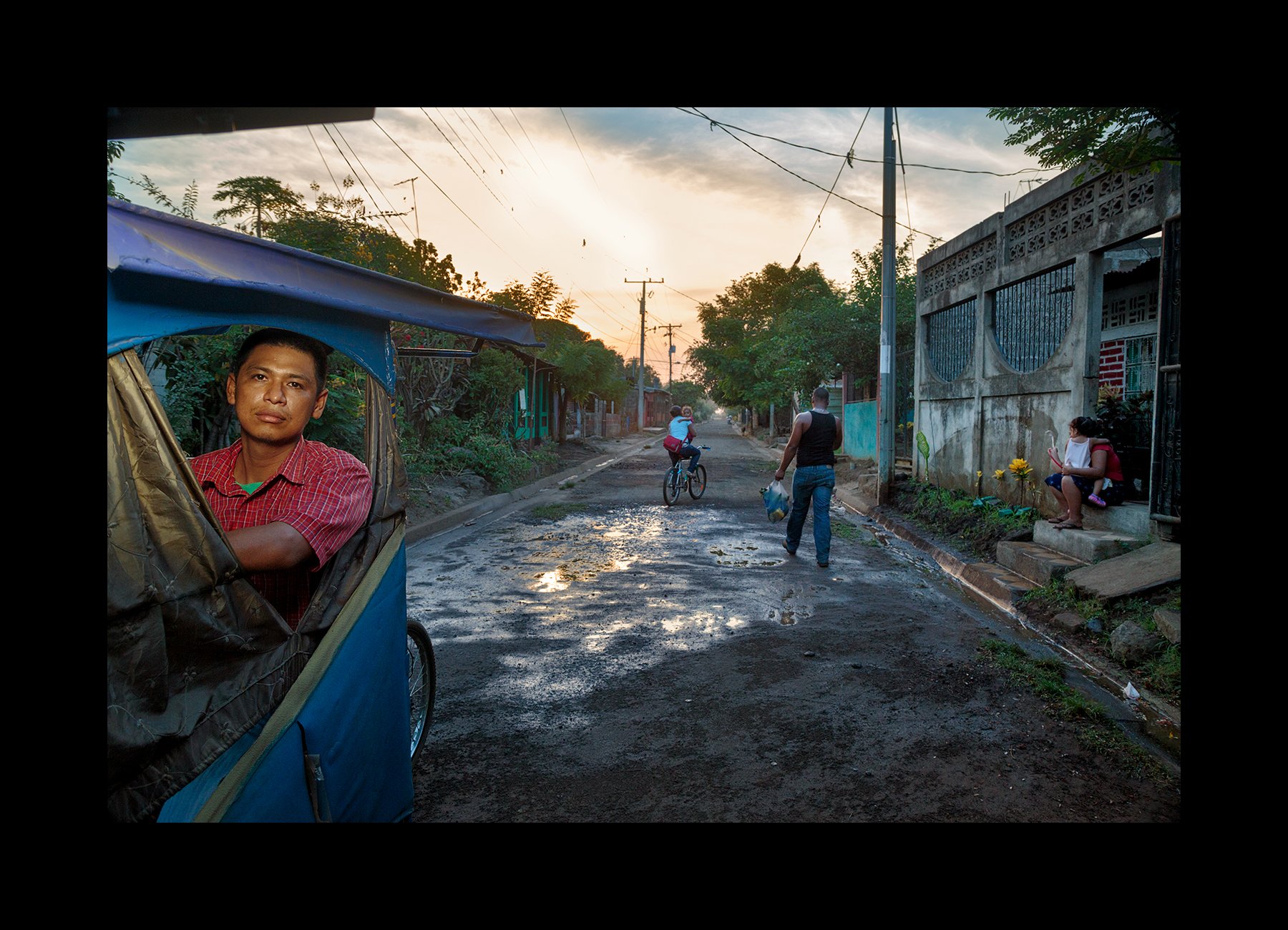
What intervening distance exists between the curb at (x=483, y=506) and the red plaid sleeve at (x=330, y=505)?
273 inches

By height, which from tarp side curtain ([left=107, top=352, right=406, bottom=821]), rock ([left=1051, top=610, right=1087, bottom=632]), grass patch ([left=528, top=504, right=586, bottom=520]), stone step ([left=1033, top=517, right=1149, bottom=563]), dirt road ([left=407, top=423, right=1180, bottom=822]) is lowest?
dirt road ([left=407, top=423, right=1180, bottom=822])

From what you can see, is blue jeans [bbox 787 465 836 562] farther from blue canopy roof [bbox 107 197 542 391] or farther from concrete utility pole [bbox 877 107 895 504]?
blue canopy roof [bbox 107 197 542 391]

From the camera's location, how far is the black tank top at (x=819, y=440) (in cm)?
825

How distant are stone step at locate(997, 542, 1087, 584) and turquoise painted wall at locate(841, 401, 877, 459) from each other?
11.3m

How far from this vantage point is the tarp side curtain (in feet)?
5.53

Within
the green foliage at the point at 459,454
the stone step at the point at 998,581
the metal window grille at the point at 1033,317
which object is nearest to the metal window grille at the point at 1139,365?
the metal window grille at the point at 1033,317

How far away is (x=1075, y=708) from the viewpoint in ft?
13.3

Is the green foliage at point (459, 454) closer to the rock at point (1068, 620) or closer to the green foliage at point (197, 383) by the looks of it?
the green foliage at point (197, 383)

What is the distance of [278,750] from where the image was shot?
204cm

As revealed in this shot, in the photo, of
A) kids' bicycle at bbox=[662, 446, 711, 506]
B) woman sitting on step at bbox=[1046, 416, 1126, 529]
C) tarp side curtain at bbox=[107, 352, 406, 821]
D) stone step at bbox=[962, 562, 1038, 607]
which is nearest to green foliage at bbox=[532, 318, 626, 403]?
kids' bicycle at bbox=[662, 446, 711, 506]

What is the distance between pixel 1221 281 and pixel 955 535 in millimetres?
8418

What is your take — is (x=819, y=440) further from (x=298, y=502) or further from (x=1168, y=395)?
(x=298, y=502)

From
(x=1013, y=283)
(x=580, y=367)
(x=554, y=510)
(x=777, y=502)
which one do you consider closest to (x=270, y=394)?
(x=777, y=502)
